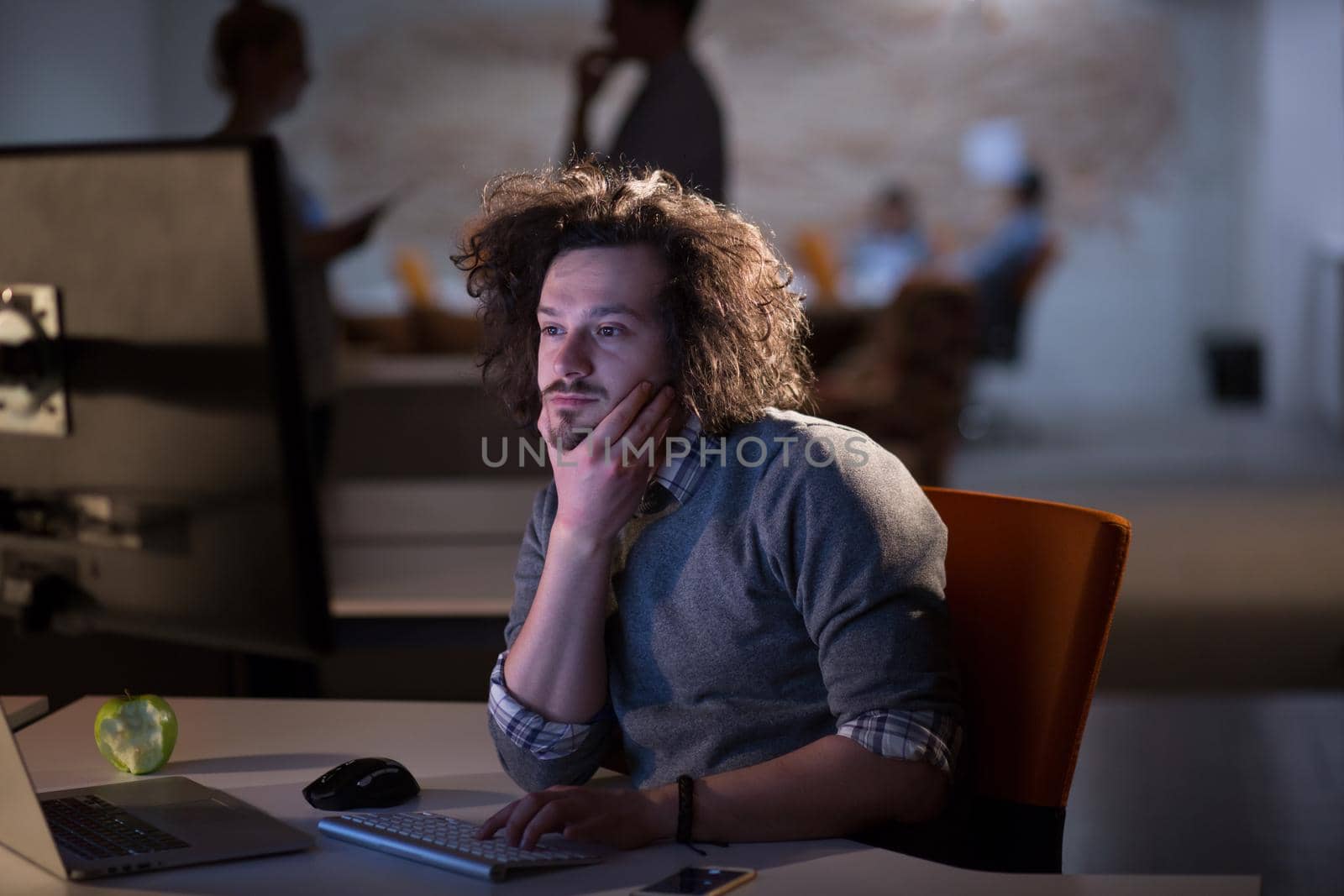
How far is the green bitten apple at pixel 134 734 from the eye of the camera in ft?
4.17

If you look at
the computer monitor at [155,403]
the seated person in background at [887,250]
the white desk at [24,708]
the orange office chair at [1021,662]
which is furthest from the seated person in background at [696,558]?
the seated person in background at [887,250]

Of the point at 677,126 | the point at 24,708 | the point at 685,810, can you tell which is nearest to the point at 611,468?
the point at 685,810

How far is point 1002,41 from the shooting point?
5.75 meters

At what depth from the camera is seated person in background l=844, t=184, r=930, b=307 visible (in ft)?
19.7

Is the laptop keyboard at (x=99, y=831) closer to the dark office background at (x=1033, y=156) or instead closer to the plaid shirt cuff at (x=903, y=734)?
the plaid shirt cuff at (x=903, y=734)

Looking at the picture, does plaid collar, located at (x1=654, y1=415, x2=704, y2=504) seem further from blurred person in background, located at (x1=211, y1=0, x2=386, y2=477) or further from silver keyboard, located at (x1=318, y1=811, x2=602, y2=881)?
blurred person in background, located at (x1=211, y1=0, x2=386, y2=477)

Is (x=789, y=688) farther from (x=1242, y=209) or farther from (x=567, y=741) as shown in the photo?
(x=1242, y=209)

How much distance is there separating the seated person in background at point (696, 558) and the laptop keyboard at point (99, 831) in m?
0.31

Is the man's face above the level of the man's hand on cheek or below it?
above

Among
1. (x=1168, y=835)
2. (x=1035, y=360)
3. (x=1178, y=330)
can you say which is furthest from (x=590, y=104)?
(x=1168, y=835)

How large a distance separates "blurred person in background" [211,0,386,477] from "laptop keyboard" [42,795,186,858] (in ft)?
3.87

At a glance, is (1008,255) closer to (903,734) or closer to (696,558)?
(696,558)

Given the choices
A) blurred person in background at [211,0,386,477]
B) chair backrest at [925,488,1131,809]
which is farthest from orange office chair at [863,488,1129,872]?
blurred person in background at [211,0,386,477]

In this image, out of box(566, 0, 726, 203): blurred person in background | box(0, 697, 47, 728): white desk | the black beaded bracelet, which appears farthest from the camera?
box(566, 0, 726, 203): blurred person in background
